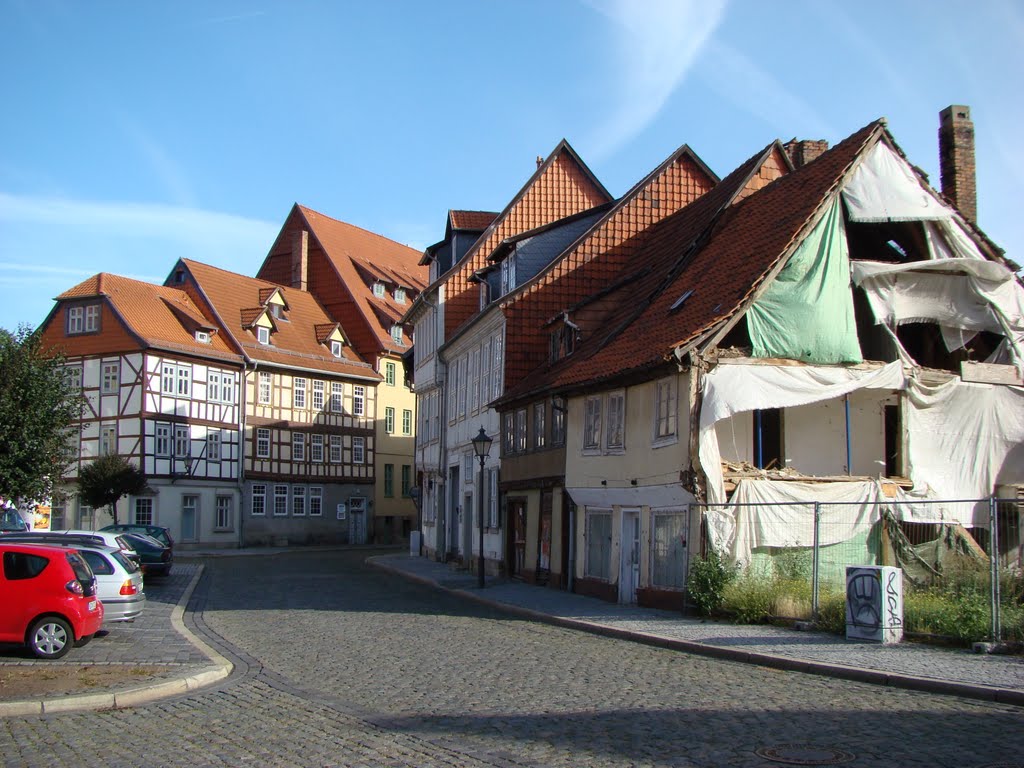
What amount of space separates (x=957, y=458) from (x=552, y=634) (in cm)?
958

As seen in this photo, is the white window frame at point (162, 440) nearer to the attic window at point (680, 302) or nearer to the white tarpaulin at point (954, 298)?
the attic window at point (680, 302)

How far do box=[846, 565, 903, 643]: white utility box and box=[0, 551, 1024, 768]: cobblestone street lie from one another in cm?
239

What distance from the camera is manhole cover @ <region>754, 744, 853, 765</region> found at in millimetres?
7914

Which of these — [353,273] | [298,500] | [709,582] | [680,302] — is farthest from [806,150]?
[353,273]

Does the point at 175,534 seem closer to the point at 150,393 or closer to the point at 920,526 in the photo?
the point at 150,393

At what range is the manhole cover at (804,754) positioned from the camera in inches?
312

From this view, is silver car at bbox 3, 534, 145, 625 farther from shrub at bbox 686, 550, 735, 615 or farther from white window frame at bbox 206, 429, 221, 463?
white window frame at bbox 206, 429, 221, 463

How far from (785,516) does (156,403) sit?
35.0 metres

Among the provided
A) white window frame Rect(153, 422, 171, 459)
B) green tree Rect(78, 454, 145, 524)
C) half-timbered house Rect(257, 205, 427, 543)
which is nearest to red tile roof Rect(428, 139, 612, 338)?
green tree Rect(78, 454, 145, 524)

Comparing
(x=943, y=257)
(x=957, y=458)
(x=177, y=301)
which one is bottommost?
(x=957, y=458)

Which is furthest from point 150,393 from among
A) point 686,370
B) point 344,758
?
point 344,758

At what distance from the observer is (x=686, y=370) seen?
1961cm

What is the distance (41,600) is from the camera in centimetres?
1421

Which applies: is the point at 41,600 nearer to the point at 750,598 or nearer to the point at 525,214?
the point at 750,598
